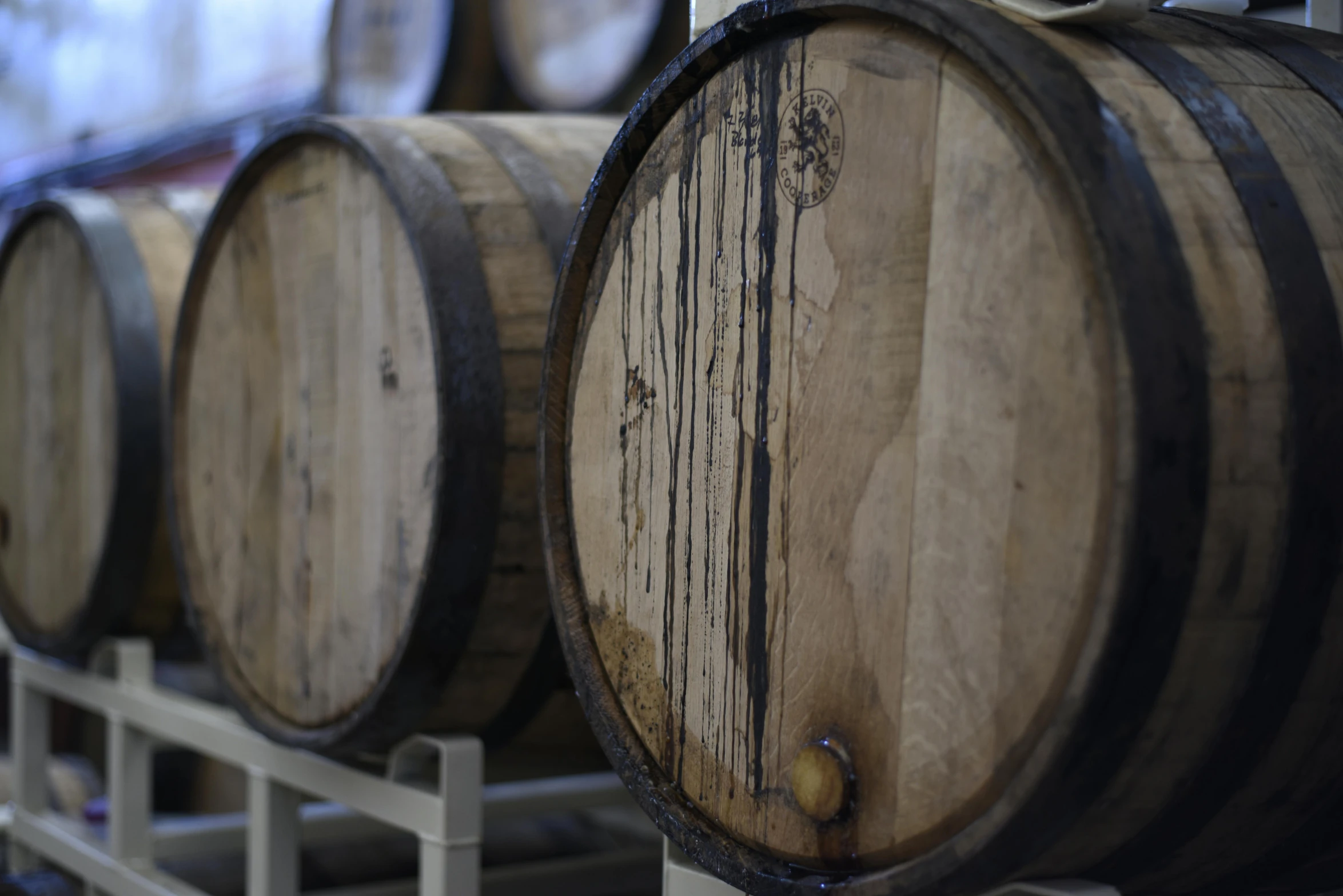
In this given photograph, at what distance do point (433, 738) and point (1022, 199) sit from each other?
113cm

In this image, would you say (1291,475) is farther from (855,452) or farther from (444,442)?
(444,442)

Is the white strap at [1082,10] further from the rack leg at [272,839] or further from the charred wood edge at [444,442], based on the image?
the rack leg at [272,839]

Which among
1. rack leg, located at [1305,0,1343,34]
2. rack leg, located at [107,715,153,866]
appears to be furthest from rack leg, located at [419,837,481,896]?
rack leg, located at [1305,0,1343,34]

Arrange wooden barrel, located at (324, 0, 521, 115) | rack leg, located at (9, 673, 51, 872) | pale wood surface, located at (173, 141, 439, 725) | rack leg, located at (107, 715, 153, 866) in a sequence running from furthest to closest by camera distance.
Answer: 1. wooden barrel, located at (324, 0, 521, 115)
2. rack leg, located at (9, 673, 51, 872)
3. rack leg, located at (107, 715, 153, 866)
4. pale wood surface, located at (173, 141, 439, 725)

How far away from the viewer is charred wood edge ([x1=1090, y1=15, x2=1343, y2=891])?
3.03 feet

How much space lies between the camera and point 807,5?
110cm

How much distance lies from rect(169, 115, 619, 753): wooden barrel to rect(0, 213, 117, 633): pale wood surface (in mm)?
592

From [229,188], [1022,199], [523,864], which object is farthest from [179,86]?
[1022,199]

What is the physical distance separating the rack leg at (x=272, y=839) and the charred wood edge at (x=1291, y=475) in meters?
1.44

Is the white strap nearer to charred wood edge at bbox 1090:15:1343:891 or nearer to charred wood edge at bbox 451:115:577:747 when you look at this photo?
charred wood edge at bbox 1090:15:1343:891

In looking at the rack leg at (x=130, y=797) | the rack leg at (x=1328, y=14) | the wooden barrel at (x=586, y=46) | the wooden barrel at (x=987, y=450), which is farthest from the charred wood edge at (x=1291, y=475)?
the rack leg at (x=130, y=797)

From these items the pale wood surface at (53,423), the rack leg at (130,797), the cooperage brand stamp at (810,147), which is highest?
the cooperage brand stamp at (810,147)

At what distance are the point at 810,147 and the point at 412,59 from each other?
2.52m

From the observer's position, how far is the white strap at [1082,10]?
3.43 ft
